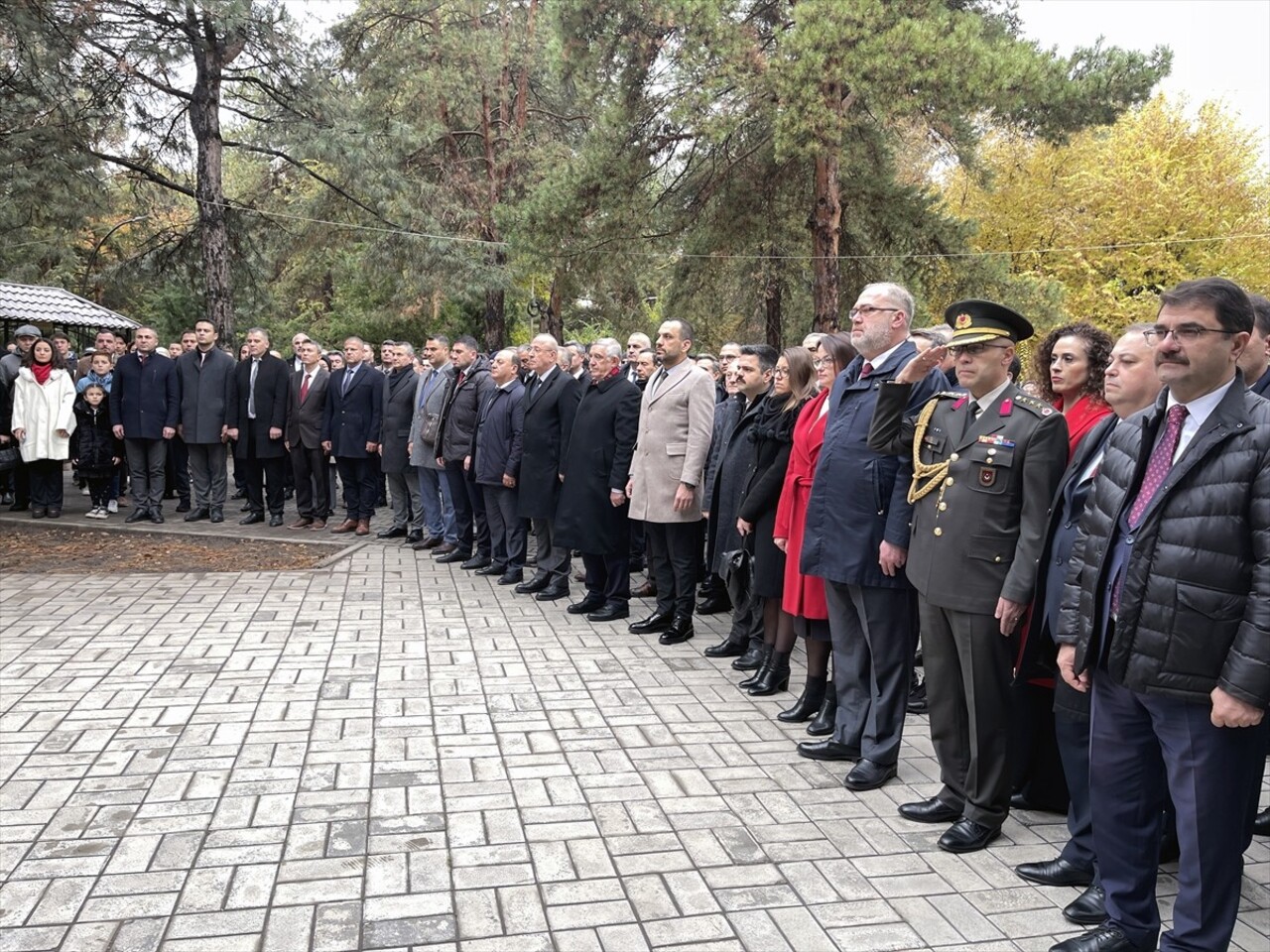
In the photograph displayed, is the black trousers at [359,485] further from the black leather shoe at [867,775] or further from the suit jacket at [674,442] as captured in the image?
the black leather shoe at [867,775]

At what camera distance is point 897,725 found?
432cm

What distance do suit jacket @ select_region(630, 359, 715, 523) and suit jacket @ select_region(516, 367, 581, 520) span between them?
1.36m

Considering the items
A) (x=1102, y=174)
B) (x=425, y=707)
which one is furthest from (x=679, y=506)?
(x=1102, y=174)

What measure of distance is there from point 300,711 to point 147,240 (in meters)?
17.8

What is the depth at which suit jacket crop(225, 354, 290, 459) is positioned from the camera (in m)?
11.1

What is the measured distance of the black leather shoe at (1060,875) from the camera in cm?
343

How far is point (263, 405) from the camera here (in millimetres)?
11156

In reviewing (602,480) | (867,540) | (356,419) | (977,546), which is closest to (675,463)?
(602,480)

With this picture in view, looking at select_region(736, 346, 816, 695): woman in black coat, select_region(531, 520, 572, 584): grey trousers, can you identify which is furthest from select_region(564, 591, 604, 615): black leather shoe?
select_region(736, 346, 816, 695): woman in black coat

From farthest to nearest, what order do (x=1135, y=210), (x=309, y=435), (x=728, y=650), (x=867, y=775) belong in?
(x=1135, y=210)
(x=309, y=435)
(x=728, y=650)
(x=867, y=775)

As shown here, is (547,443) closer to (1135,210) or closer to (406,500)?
(406,500)

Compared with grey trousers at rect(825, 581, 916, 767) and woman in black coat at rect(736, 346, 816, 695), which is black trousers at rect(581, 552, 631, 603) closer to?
woman in black coat at rect(736, 346, 816, 695)

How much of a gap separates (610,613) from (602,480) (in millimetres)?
983

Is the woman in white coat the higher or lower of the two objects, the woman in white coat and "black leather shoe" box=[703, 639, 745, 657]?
the higher
